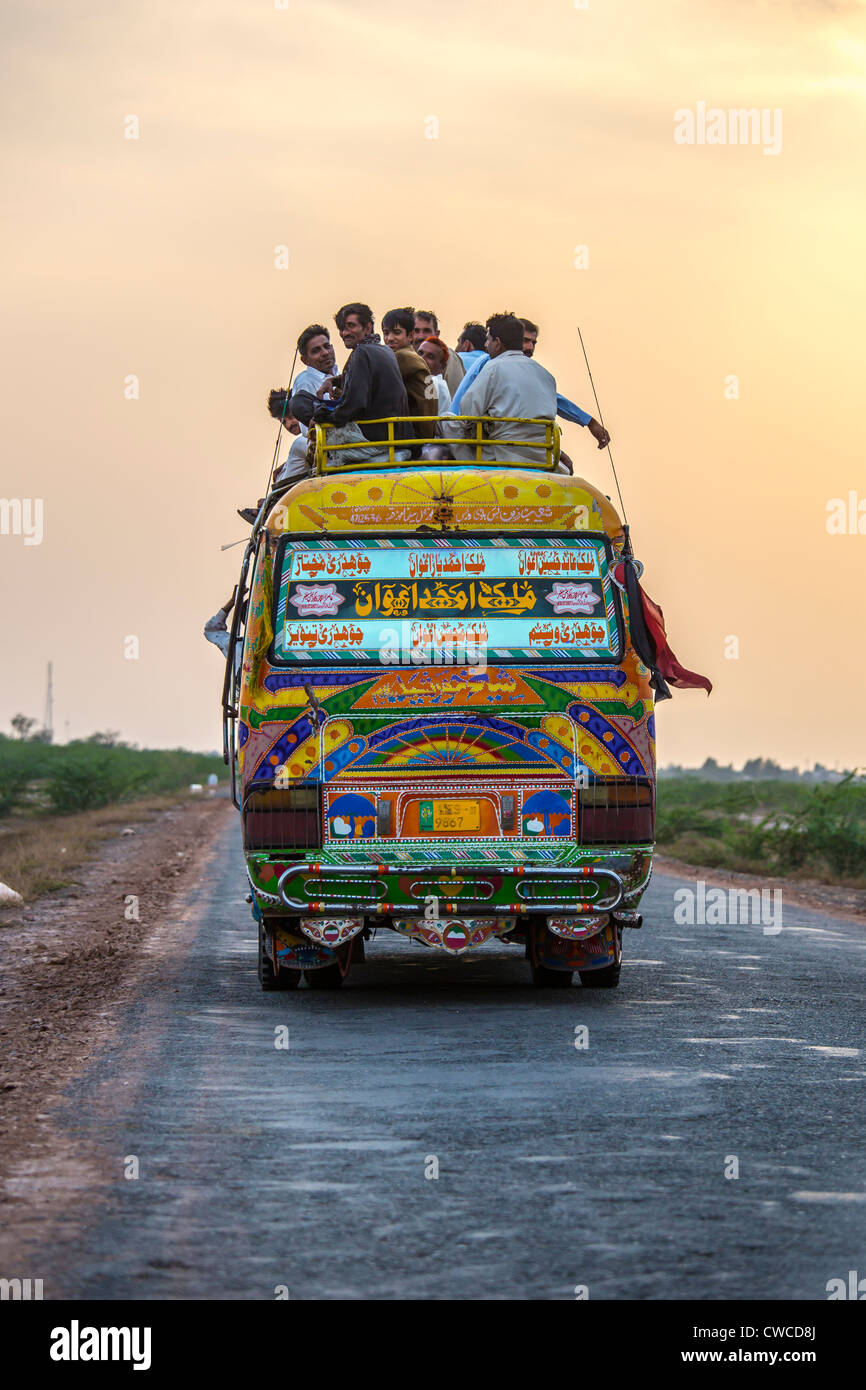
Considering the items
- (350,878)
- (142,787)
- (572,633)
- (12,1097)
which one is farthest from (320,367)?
(142,787)

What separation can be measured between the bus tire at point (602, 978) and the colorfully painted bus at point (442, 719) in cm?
60

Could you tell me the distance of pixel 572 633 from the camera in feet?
37.1

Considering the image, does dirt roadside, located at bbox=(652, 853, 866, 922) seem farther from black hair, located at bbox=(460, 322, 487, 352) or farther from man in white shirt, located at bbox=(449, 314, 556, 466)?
man in white shirt, located at bbox=(449, 314, 556, 466)

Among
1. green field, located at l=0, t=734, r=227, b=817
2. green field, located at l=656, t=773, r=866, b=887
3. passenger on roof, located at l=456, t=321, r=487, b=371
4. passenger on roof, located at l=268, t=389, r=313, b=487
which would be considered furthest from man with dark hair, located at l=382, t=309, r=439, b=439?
green field, located at l=0, t=734, r=227, b=817

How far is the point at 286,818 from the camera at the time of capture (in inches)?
432

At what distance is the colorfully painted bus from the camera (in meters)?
11.0

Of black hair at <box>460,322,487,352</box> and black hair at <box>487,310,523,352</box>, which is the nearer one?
black hair at <box>487,310,523,352</box>

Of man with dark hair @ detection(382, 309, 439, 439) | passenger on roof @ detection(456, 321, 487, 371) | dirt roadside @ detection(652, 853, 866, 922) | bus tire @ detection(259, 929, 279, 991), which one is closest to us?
bus tire @ detection(259, 929, 279, 991)

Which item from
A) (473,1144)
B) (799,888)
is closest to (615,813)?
(473,1144)

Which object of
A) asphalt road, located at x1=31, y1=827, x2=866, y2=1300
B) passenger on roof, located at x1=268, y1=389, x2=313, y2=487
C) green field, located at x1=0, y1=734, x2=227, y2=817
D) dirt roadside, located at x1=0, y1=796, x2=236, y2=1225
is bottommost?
green field, located at x1=0, y1=734, x2=227, y2=817

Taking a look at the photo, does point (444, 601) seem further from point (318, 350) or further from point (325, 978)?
point (318, 350)

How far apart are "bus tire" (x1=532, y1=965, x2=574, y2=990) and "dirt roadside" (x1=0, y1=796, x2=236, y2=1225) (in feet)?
8.96
